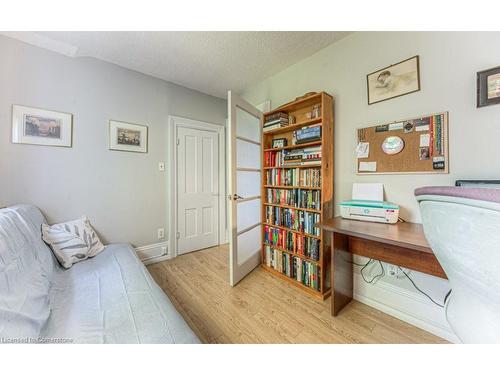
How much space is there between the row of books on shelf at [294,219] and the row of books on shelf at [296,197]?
2.7 inches

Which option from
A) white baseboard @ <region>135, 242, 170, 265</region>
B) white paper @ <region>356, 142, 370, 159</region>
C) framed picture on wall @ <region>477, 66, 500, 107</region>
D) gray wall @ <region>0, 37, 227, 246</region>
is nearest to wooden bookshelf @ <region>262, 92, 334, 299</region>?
white paper @ <region>356, 142, 370, 159</region>

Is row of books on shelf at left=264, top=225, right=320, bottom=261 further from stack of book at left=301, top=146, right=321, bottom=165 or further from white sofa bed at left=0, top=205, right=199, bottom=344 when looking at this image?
white sofa bed at left=0, top=205, right=199, bottom=344

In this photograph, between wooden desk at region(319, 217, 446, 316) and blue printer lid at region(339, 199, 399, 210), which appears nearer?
wooden desk at region(319, 217, 446, 316)

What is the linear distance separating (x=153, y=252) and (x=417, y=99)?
2.98 m

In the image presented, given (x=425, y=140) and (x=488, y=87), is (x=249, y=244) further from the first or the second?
(x=488, y=87)

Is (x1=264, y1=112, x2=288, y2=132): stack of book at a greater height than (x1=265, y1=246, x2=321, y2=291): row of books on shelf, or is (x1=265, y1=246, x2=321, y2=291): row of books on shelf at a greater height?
(x1=264, y1=112, x2=288, y2=132): stack of book

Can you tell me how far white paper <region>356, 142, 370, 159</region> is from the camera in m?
1.50

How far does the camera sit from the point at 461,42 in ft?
3.64

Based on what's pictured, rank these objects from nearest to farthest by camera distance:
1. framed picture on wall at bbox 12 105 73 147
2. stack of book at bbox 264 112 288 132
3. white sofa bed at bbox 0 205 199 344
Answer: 1. white sofa bed at bbox 0 205 199 344
2. framed picture on wall at bbox 12 105 73 147
3. stack of book at bbox 264 112 288 132

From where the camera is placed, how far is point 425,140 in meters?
1.24

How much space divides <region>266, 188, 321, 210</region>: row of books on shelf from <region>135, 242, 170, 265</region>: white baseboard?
1.51m
